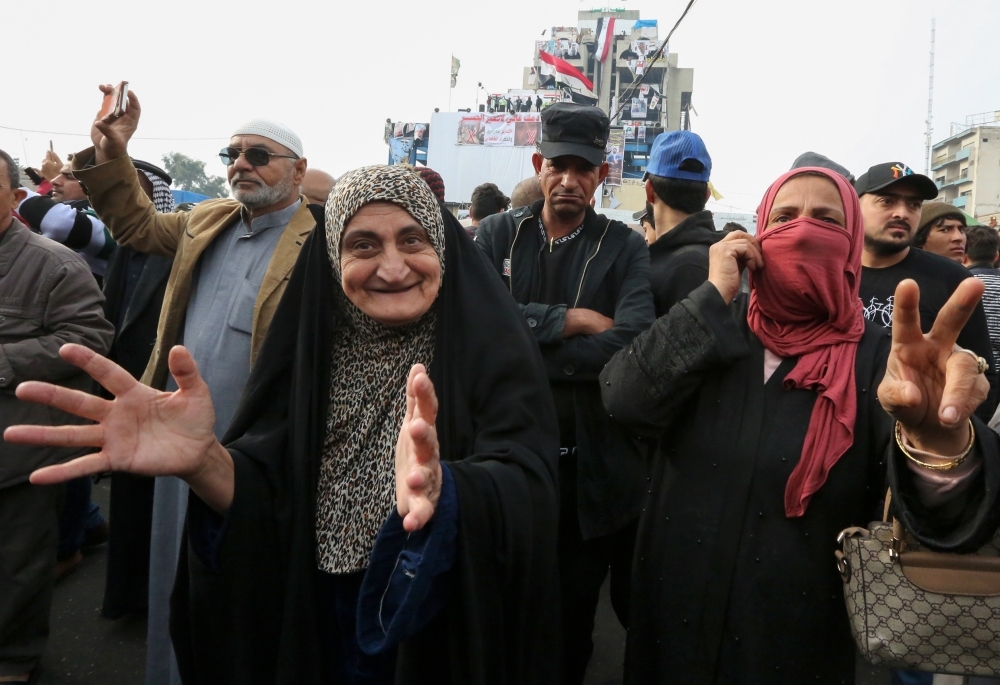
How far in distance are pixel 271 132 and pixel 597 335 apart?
1787 mm

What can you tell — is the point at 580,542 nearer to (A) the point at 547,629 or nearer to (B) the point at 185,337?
(A) the point at 547,629

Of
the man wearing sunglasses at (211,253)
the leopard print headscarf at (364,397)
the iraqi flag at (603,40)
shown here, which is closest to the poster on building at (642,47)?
the iraqi flag at (603,40)

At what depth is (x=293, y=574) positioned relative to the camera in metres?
1.68

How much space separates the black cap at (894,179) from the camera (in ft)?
10.2

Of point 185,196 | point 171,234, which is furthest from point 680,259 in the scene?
point 185,196

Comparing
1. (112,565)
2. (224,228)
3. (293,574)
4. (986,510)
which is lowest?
(112,565)

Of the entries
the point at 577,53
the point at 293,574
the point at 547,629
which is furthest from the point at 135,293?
the point at 577,53

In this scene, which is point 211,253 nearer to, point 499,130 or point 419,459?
point 419,459

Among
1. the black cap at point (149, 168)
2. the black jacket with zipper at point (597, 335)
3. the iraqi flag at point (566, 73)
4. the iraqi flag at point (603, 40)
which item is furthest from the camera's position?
the iraqi flag at point (603, 40)

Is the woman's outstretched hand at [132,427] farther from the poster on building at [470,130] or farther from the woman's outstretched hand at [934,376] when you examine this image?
the poster on building at [470,130]

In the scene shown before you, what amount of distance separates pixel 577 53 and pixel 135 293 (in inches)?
3322

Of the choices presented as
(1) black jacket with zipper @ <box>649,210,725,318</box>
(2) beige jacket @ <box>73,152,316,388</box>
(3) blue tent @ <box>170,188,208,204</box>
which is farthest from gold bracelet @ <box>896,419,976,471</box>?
(3) blue tent @ <box>170,188,208,204</box>

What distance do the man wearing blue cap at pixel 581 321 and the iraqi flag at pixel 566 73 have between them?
34833mm

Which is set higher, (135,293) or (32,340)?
(135,293)
